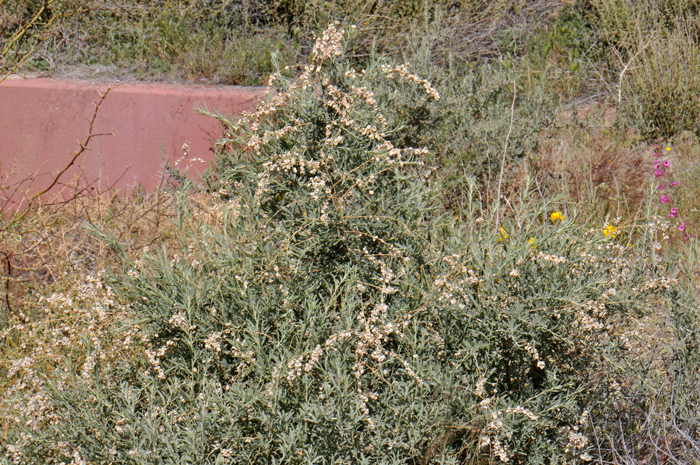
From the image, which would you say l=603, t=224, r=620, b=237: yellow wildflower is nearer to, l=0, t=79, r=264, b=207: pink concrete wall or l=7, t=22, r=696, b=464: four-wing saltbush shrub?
l=7, t=22, r=696, b=464: four-wing saltbush shrub

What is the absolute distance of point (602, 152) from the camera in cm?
431

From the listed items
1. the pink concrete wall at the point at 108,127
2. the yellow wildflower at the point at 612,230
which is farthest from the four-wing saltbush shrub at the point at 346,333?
the pink concrete wall at the point at 108,127

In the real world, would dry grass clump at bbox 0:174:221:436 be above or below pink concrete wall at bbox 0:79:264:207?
below

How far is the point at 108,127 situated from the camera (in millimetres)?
4848

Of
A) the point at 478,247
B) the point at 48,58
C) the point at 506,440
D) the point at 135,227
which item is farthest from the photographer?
the point at 48,58

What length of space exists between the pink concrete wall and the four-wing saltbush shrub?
2.31 meters

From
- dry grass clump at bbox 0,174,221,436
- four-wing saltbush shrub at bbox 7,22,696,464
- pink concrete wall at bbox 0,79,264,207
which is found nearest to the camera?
four-wing saltbush shrub at bbox 7,22,696,464

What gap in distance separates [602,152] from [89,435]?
3539mm

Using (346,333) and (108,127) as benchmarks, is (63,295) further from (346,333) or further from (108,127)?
(108,127)

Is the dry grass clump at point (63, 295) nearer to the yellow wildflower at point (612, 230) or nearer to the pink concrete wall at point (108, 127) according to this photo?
the pink concrete wall at point (108, 127)

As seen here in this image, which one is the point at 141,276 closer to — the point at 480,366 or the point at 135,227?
the point at 480,366

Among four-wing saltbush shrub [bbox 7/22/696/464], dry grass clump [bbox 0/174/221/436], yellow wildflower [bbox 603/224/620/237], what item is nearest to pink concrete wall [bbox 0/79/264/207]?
dry grass clump [bbox 0/174/221/436]

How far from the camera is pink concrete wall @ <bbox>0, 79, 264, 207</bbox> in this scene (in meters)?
4.70

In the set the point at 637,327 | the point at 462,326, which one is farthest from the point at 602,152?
the point at 462,326
